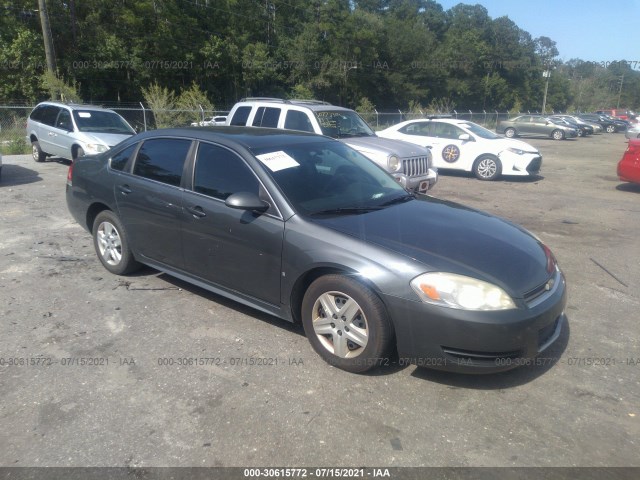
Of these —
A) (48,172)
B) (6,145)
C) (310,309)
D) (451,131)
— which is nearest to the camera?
(310,309)

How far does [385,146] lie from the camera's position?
919cm

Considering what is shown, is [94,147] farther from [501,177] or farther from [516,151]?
[501,177]

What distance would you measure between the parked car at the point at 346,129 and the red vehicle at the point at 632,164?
189 inches

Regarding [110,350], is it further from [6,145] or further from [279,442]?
[6,145]

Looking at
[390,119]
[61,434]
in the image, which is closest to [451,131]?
[61,434]

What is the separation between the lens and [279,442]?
9.75 feet

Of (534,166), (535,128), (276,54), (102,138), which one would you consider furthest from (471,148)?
(276,54)

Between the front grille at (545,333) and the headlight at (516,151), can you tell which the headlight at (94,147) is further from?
the front grille at (545,333)

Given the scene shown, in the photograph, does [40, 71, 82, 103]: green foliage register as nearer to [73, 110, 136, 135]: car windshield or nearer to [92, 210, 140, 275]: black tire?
[73, 110, 136, 135]: car windshield

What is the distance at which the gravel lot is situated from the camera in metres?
2.91

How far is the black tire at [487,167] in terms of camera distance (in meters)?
13.3

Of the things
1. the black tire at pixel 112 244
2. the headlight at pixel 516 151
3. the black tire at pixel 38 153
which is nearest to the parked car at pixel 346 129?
the headlight at pixel 516 151

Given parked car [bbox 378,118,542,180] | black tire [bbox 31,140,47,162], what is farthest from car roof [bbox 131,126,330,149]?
black tire [bbox 31,140,47,162]

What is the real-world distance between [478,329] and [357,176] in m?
1.99
